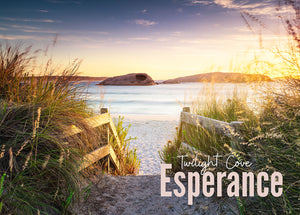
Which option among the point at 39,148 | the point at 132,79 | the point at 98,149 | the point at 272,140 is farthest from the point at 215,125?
the point at 132,79

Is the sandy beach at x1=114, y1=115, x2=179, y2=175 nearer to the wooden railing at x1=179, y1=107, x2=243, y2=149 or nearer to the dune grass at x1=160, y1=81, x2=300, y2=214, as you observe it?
the wooden railing at x1=179, y1=107, x2=243, y2=149

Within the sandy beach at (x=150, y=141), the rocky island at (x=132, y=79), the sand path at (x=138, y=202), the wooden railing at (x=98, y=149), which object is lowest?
the sandy beach at (x=150, y=141)

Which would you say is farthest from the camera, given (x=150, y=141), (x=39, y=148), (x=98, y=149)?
(x=150, y=141)

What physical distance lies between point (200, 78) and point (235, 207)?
12.5 feet

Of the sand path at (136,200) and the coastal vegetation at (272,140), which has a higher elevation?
the coastal vegetation at (272,140)

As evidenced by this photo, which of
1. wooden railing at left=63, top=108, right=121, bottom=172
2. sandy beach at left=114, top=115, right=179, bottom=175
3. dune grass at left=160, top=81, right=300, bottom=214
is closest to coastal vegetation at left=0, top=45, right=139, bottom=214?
wooden railing at left=63, top=108, right=121, bottom=172

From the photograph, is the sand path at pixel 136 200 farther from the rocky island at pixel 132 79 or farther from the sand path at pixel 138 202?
the rocky island at pixel 132 79

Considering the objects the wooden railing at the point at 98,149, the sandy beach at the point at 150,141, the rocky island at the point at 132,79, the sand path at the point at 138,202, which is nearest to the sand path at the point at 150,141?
the sandy beach at the point at 150,141

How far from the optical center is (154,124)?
12547 mm

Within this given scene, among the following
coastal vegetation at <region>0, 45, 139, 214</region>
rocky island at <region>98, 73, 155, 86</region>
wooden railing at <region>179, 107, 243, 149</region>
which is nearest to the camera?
coastal vegetation at <region>0, 45, 139, 214</region>

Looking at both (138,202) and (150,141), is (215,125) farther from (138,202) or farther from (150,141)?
(150,141)

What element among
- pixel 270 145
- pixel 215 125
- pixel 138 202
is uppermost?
pixel 215 125

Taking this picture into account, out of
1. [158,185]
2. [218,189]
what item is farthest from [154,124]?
[218,189]

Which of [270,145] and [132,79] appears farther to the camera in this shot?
[132,79]
